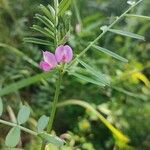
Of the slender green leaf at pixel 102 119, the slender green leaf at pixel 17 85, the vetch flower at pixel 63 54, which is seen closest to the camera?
the slender green leaf at pixel 17 85

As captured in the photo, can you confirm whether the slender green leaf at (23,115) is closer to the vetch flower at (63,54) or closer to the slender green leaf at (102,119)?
the vetch flower at (63,54)

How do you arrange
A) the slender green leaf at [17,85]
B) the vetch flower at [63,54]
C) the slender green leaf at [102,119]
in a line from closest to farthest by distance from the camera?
the slender green leaf at [17,85] < the vetch flower at [63,54] < the slender green leaf at [102,119]

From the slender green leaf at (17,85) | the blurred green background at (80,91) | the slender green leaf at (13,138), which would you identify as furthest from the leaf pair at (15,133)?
the blurred green background at (80,91)

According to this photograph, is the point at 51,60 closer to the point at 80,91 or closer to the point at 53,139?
the point at 53,139

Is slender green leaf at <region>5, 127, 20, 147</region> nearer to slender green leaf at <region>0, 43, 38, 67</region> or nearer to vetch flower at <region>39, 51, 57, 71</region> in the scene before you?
vetch flower at <region>39, 51, 57, 71</region>

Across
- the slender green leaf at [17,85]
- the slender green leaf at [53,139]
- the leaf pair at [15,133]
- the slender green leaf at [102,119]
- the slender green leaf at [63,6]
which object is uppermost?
the slender green leaf at [63,6]

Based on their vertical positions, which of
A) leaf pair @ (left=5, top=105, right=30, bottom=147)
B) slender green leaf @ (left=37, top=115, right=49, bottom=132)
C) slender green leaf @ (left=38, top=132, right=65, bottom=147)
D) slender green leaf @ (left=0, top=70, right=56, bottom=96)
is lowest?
slender green leaf @ (left=37, top=115, right=49, bottom=132)

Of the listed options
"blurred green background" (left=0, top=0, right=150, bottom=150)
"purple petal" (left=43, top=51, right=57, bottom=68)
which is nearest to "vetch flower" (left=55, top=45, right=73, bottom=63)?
"purple petal" (left=43, top=51, right=57, bottom=68)

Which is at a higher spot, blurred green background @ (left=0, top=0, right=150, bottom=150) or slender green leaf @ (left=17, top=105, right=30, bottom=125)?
slender green leaf @ (left=17, top=105, right=30, bottom=125)

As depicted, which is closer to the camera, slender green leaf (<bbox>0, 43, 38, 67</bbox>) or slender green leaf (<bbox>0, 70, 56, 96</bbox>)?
slender green leaf (<bbox>0, 70, 56, 96</bbox>)

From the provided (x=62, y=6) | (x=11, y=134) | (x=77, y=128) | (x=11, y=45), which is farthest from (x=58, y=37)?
(x=11, y=45)
